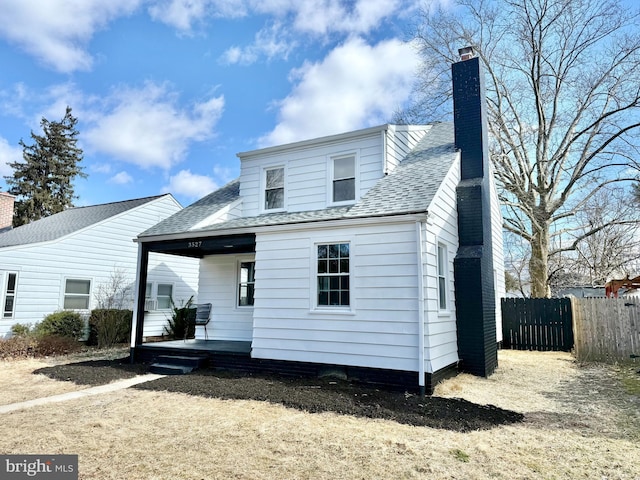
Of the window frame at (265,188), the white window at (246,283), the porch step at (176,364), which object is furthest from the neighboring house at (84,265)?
the window frame at (265,188)

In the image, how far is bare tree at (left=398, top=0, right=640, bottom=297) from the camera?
17703 millimetres

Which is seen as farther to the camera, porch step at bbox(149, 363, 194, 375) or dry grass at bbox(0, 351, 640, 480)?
porch step at bbox(149, 363, 194, 375)

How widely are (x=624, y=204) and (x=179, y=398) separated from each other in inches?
1022

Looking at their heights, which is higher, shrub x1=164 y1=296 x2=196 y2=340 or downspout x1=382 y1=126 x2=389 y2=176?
downspout x1=382 y1=126 x2=389 y2=176

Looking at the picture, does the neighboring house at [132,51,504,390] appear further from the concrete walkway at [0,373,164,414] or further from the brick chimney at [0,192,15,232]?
the brick chimney at [0,192,15,232]

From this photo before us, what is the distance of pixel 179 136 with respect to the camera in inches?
945

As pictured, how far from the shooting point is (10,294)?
12.9 meters

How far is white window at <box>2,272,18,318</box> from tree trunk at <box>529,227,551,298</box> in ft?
64.1

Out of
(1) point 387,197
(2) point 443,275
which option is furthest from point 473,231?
(1) point 387,197

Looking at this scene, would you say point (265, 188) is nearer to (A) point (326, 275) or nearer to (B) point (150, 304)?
(A) point (326, 275)

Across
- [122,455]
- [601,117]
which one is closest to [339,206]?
[122,455]

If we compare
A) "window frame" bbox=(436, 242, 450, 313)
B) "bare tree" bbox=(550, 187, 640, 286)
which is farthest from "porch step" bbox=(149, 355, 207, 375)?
"bare tree" bbox=(550, 187, 640, 286)

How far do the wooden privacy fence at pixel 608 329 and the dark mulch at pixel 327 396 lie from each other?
7.02 metres

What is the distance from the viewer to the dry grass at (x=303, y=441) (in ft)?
12.4
